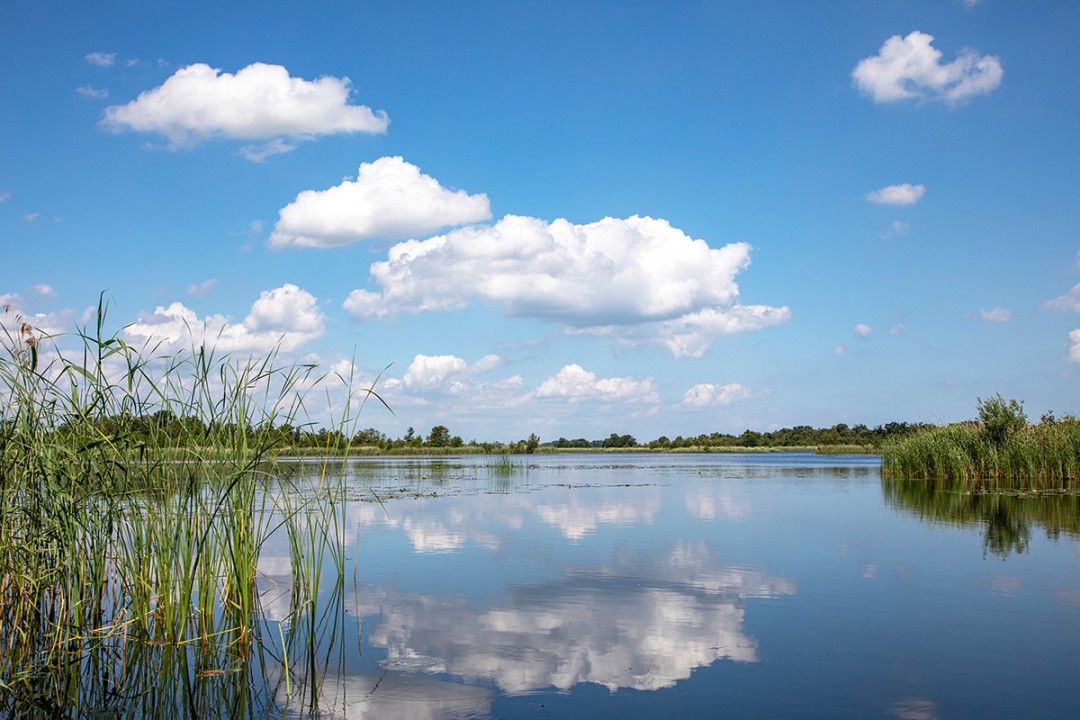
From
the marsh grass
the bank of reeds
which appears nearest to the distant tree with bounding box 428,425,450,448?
the bank of reeds

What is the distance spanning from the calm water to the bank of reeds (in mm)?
12028

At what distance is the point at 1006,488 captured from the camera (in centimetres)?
2442

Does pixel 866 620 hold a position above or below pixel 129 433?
below

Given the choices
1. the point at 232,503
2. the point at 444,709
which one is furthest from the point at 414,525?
the point at 444,709

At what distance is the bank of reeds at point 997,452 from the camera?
25875mm

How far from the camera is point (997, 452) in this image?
1105 inches

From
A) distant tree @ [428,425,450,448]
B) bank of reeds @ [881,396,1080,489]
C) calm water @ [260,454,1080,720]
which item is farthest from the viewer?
distant tree @ [428,425,450,448]

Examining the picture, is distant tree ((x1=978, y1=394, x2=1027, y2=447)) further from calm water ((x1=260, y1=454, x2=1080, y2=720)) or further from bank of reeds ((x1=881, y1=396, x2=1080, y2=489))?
calm water ((x1=260, y1=454, x2=1080, y2=720))

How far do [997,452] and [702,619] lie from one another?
2485cm

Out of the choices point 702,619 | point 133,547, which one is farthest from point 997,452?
point 133,547

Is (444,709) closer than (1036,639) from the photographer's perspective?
Yes

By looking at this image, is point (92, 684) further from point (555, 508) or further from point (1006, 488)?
point (1006, 488)

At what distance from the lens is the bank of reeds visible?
25.9m

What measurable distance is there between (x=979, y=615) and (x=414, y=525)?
10181mm
